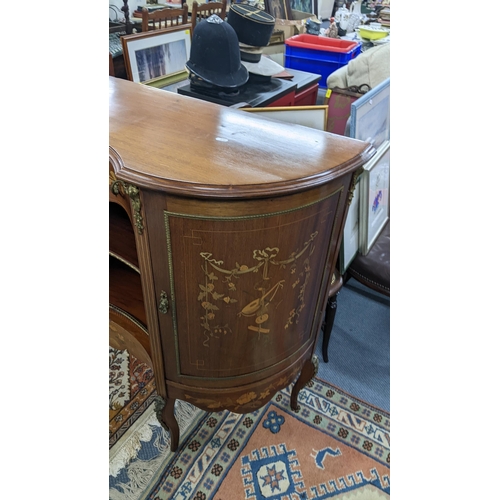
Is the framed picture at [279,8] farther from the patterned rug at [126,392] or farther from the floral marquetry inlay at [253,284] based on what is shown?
the floral marquetry inlay at [253,284]

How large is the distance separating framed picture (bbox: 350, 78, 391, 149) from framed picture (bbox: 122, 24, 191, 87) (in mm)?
882

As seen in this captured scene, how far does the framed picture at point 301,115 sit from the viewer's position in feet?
4.14

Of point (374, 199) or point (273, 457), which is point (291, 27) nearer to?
point (374, 199)

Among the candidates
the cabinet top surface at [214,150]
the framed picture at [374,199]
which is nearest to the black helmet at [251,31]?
the framed picture at [374,199]

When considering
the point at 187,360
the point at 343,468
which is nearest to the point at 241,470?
the point at 343,468

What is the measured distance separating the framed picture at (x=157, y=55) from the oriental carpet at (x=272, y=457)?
1413mm

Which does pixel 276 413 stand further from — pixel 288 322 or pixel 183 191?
pixel 183 191

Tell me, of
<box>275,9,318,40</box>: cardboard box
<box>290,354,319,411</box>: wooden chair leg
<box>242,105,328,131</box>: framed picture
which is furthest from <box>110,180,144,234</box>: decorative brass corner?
<box>275,9,318,40</box>: cardboard box

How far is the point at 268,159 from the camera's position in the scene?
2.56 feet

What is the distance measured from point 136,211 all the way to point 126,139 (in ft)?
0.54

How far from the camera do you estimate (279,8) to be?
3588 mm

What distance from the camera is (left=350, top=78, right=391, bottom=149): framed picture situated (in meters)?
1.41

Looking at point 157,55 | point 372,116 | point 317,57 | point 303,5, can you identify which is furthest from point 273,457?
point 303,5

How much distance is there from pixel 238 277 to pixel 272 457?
0.85m
